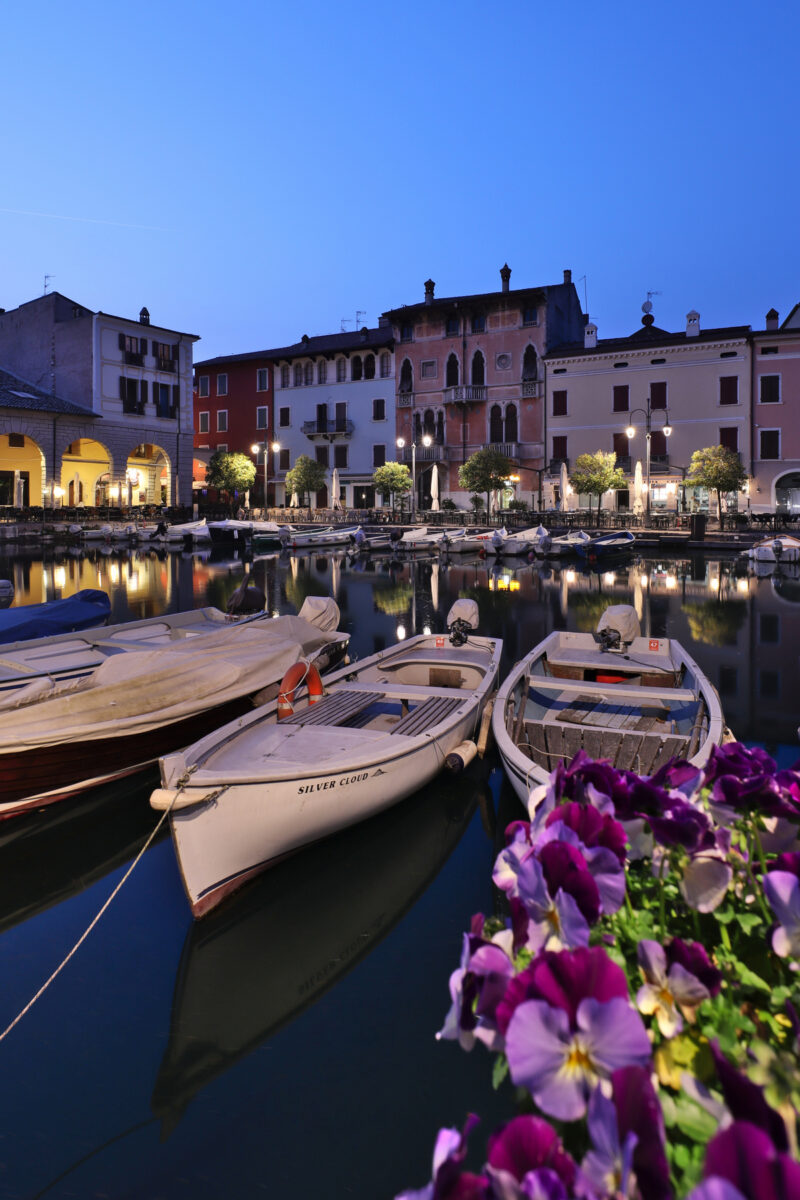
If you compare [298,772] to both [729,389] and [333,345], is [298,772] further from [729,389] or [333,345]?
[333,345]

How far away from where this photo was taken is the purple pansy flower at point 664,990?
148cm

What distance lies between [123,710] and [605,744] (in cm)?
437

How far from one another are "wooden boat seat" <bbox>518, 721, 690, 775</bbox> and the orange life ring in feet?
7.15

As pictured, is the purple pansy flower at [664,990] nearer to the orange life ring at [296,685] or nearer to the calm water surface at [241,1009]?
the calm water surface at [241,1009]

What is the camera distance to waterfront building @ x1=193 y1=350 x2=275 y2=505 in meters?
62.1

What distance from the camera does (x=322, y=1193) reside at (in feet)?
11.0

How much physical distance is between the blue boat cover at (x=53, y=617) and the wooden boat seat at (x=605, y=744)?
7600 millimetres

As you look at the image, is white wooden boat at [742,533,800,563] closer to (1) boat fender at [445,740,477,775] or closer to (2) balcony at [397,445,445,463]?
(2) balcony at [397,445,445,463]

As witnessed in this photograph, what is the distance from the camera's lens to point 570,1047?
1255mm

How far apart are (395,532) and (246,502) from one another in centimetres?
1993

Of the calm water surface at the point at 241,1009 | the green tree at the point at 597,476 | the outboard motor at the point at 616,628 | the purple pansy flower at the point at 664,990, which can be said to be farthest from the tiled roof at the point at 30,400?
the purple pansy flower at the point at 664,990

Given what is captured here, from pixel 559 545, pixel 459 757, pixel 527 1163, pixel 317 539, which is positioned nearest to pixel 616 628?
pixel 459 757

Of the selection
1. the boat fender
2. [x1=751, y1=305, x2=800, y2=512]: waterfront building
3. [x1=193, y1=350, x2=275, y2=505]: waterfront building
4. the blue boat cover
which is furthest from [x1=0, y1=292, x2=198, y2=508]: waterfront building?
the boat fender

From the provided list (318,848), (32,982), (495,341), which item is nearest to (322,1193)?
(32,982)
